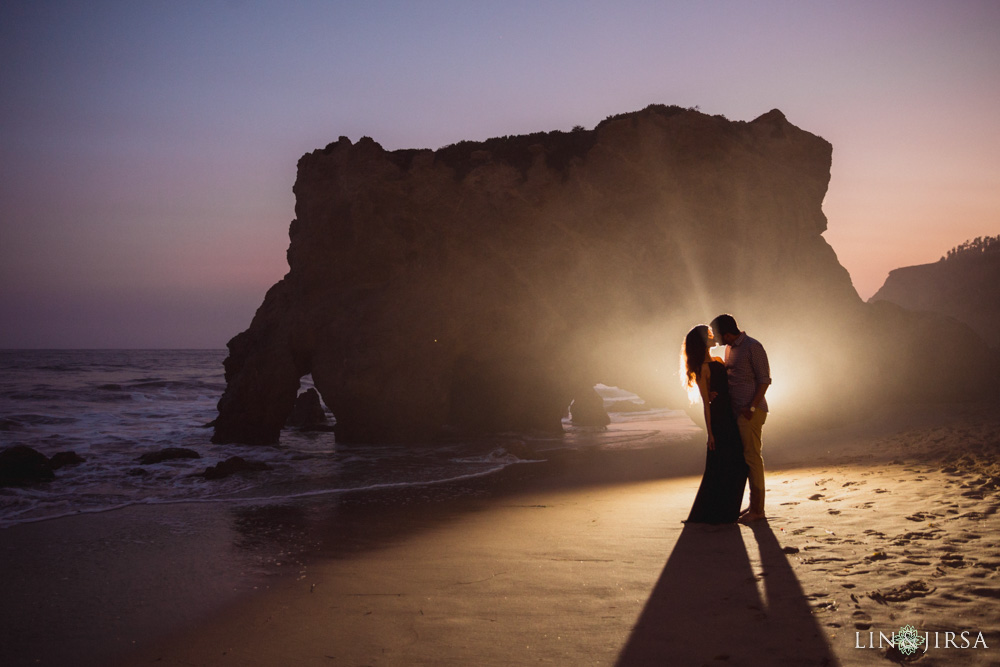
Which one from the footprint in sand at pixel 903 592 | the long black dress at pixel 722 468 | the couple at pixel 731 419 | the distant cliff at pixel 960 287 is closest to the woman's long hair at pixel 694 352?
the couple at pixel 731 419

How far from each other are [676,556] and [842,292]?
48.4 feet

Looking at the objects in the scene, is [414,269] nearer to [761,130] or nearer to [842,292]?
[761,130]

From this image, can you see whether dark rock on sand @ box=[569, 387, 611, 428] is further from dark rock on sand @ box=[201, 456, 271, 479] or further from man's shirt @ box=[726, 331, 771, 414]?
man's shirt @ box=[726, 331, 771, 414]

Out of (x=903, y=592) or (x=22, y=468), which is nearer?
(x=903, y=592)

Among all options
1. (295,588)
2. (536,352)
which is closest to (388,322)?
(536,352)

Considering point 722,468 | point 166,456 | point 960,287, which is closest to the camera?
point 722,468

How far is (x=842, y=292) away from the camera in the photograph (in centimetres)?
1711

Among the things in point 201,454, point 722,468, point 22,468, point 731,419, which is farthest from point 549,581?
point 201,454

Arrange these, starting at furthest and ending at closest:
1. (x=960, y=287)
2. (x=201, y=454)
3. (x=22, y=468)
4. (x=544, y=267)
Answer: (x=960, y=287)
(x=544, y=267)
(x=201, y=454)
(x=22, y=468)

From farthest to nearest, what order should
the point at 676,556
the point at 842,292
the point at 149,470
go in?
the point at 842,292 → the point at 149,470 → the point at 676,556

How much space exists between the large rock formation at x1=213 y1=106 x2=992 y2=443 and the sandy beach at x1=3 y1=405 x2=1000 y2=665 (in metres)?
8.81

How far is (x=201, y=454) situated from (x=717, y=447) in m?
13.9

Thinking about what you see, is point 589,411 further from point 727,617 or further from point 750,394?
point 727,617

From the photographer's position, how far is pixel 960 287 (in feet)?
174
